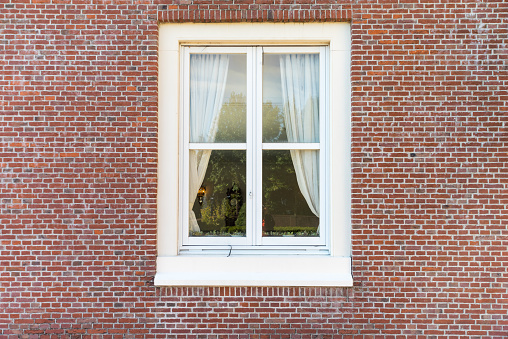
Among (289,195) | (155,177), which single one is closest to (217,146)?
(155,177)

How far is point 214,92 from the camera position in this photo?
531 cm

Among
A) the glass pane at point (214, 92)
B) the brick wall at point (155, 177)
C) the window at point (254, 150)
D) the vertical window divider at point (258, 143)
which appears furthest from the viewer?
the glass pane at point (214, 92)

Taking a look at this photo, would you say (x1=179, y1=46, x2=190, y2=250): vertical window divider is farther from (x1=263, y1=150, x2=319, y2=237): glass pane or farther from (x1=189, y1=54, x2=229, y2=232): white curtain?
(x1=263, y1=150, x2=319, y2=237): glass pane

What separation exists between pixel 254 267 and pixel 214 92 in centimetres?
226

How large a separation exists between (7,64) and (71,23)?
3.04 ft

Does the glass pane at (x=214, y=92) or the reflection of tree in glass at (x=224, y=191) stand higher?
the glass pane at (x=214, y=92)

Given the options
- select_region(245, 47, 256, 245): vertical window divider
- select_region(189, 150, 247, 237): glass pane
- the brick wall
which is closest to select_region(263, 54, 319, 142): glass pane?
select_region(245, 47, 256, 245): vertical window divider

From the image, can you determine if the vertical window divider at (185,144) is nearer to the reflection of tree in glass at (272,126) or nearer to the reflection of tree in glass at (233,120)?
the reflection of tree in glass at (233,120)

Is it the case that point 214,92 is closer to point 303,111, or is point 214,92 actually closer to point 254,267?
point 303,111

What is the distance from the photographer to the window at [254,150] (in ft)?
16.6

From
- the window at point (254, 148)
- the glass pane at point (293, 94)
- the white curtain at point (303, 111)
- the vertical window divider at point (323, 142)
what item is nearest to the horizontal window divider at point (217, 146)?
the window at point (254, 148)

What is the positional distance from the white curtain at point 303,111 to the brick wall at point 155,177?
0.52m

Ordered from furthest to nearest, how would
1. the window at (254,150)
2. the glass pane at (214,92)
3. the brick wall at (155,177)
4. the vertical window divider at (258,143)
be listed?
the glass pane at (214,92), the vertical window divider at (258,143), the window at (254,150), the brick wall at (155,177)

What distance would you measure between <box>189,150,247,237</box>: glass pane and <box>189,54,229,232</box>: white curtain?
1cm
